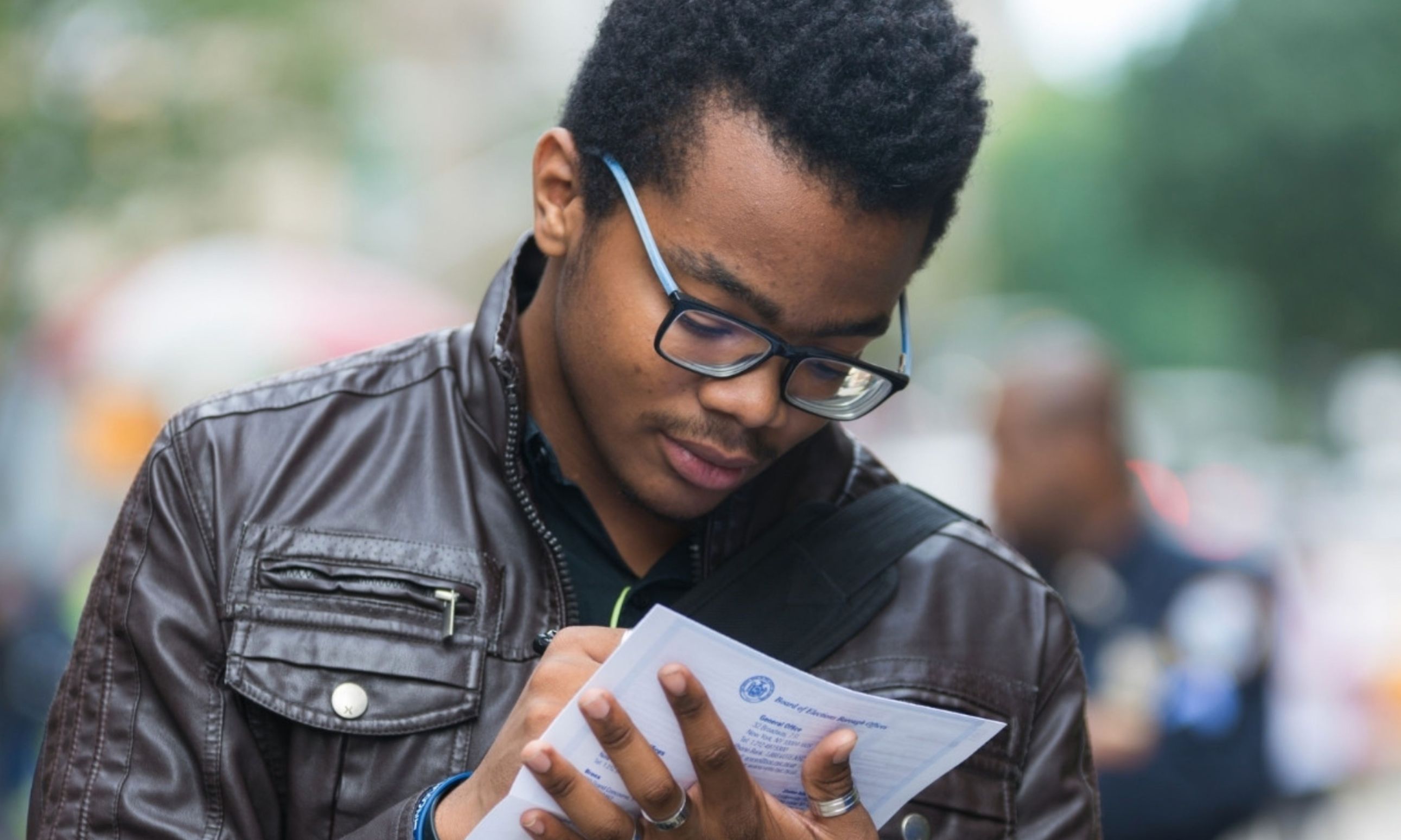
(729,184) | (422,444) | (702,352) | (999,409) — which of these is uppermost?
(729,184)

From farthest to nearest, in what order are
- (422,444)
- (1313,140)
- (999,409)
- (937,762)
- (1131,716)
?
(1313,140), (999,409), (1131,716), (422,444), (937,762)

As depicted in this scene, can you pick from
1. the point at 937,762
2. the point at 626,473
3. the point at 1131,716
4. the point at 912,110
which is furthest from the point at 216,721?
the point at 1131,716

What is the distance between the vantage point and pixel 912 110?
90.3 inches

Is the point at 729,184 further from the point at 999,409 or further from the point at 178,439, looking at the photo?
the point at 999,409

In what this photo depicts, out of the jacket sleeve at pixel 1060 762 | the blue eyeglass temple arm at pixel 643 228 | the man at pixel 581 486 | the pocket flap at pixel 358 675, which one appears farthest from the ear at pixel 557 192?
the jacket sleeve at pixel 1060 762

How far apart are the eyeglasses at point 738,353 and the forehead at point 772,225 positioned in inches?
1.6

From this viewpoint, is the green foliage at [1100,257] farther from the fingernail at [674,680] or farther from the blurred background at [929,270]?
the fingernail at [674,680]

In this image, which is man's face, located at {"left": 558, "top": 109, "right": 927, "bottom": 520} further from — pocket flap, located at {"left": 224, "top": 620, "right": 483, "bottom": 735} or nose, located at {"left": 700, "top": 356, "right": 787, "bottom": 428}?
pocket flap, located at {"left": 224, "top": 620, "right": 483, "bottom": 735}

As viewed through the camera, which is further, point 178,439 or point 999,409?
point 999,409

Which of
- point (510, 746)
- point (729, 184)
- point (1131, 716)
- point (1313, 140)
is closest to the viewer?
point (510, 746)

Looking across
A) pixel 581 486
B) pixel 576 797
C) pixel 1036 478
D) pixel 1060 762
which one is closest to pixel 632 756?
pixel 576 797

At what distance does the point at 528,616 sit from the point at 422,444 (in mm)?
329

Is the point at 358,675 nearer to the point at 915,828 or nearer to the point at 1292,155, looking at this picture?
the point at 915,828

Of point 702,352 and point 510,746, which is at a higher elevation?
point 702,352
